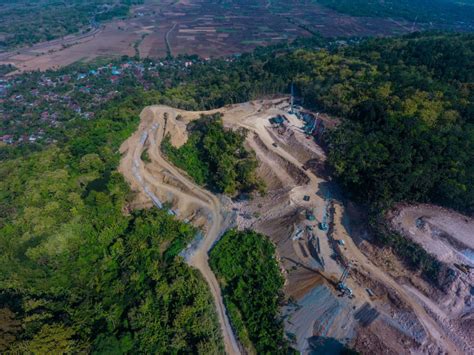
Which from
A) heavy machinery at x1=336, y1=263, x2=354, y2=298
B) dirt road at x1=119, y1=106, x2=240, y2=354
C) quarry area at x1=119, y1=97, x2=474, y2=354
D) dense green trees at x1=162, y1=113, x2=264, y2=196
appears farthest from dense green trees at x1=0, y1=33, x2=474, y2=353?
heavy machinery at x1=336, y1=263, x2=354, y2=298

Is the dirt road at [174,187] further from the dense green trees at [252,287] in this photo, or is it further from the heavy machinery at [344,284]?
the heavy machinery at [344,284]

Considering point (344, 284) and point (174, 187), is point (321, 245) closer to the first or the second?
point (344, 284)

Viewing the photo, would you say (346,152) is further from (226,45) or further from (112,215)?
(226,45)

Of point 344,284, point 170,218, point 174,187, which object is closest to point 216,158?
point 174,187

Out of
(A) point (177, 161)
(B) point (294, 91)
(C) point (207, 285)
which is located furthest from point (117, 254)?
(B) point (294, 91)

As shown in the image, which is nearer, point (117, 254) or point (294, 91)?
point (117, 254)

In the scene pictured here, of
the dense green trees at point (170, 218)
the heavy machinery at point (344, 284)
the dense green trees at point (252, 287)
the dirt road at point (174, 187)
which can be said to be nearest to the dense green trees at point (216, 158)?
the dense green trees at point (170, 218)
